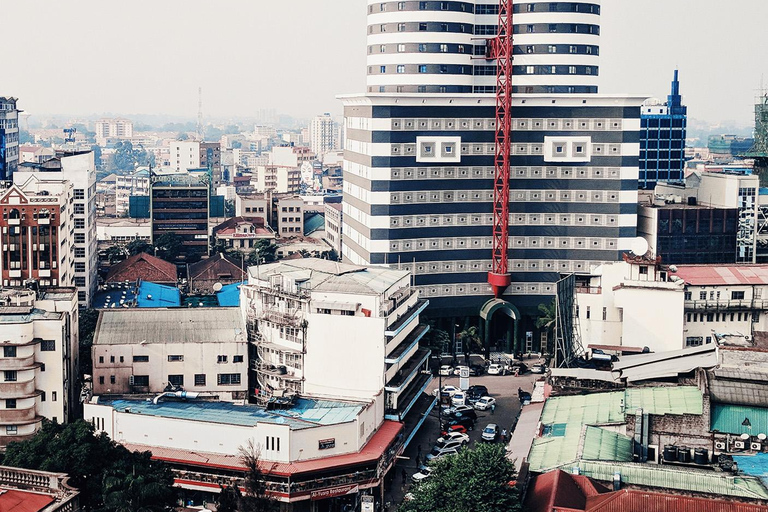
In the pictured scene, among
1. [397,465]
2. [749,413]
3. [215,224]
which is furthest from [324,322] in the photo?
[215,224]

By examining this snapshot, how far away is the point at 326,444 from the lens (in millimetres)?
58688

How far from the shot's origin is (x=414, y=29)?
3819 inches

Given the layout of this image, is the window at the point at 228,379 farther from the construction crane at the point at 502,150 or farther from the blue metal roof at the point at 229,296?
the blue metal roof at the point at 229,296

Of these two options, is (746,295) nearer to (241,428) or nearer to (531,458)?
(531,458)

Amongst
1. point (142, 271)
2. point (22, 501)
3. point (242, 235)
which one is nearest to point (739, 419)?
point (22, 501)

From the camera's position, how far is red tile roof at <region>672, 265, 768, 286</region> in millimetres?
81562

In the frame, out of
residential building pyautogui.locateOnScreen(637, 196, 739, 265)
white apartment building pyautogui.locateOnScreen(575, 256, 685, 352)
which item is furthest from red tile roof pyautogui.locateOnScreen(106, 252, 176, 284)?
white apartment building pyautogui.locateOnScreen(575, 256, 685, 352)

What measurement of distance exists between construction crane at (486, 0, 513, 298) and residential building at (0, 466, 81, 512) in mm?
58666

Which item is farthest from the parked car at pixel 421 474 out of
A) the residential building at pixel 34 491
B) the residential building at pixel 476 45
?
the residential building at pixel 476 45

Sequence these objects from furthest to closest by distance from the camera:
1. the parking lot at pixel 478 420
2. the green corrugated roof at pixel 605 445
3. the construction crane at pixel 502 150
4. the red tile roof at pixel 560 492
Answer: the construction crane at pixel 502 150, the parking lot at pixel 478 420, the green corrugated roof at pixel 605 445, the red tile roof at pixel 560 492

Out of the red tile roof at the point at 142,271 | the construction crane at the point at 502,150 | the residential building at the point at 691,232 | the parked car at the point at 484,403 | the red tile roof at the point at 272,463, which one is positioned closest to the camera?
the red tile roof at the point at 272,463

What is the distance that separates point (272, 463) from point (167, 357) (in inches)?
554

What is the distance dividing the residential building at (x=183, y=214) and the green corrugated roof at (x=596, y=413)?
274 ft

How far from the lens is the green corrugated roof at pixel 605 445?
175 feet
